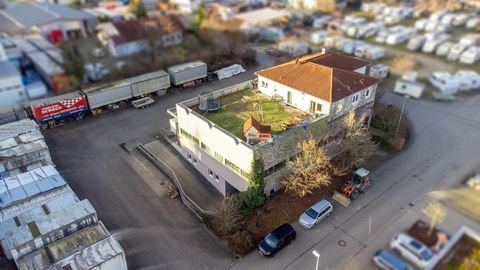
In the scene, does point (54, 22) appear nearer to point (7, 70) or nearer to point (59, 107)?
point (7, 70)

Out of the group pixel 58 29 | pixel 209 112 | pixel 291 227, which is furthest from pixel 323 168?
pixel 58 29

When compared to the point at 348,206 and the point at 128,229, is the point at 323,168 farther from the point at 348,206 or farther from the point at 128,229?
the point at 128,229

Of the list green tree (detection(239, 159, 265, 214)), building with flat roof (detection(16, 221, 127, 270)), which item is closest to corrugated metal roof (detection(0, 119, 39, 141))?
building with flat roof (detection(16, 221, 127, 270))

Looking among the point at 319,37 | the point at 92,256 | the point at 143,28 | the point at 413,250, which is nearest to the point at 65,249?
the point at 92,256

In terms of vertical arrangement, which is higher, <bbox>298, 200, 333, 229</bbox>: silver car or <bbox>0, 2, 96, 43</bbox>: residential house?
<bbox>0, 2, 96, 43</bbox>: residential house

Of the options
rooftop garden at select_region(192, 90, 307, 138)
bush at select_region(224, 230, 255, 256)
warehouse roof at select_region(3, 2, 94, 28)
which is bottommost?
bush at select_region(224, 230, 255, 256)

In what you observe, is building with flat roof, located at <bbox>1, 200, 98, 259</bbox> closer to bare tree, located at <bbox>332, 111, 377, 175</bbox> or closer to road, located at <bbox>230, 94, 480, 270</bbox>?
road, located at <bbox>230, 94, 480, 270</bbox>
